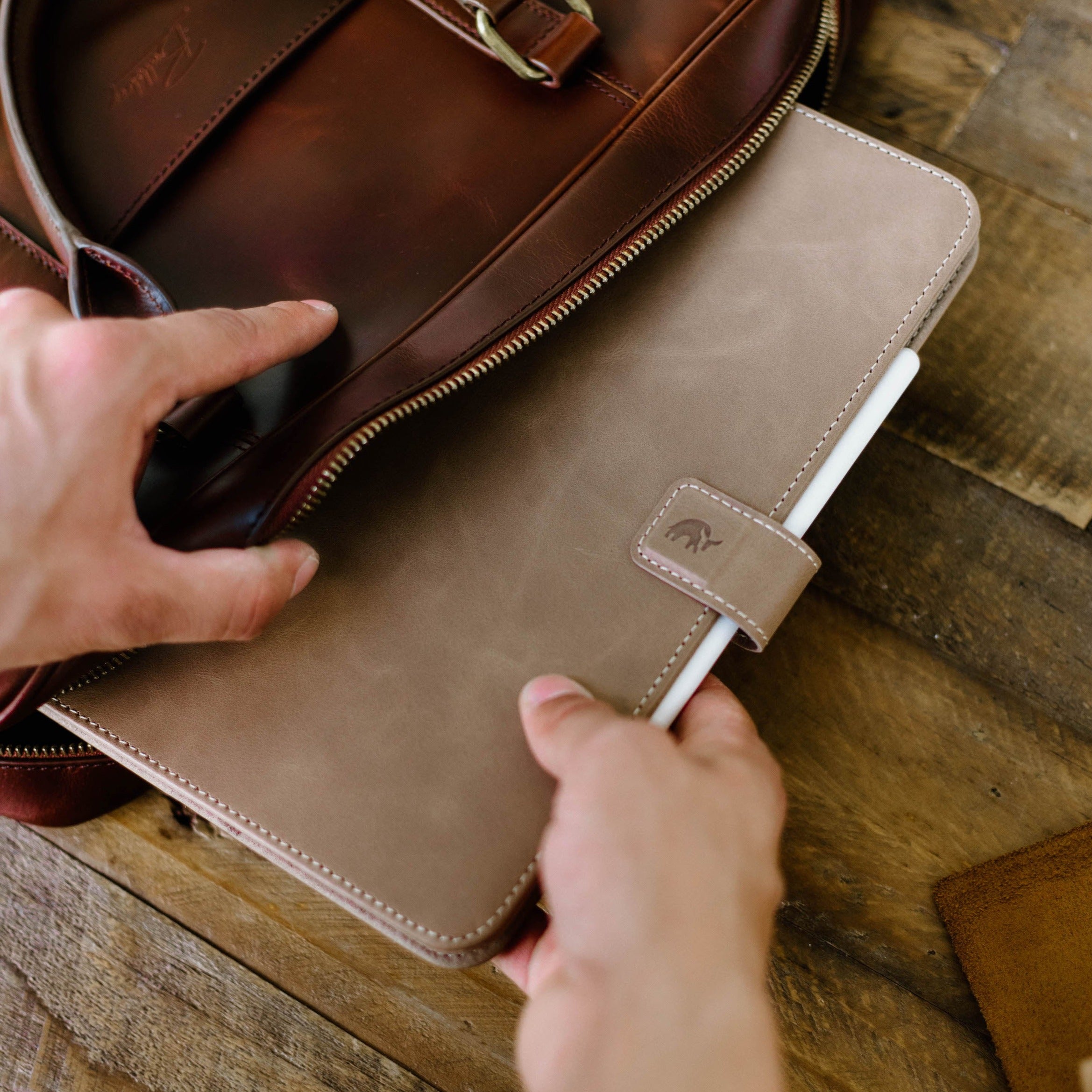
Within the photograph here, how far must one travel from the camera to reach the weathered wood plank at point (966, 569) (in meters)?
0.87

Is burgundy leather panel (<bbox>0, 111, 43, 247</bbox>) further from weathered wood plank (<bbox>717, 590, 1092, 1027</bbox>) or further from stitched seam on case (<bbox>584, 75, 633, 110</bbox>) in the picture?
weathered wood plank (<bbox>717, 590, 1092, 1027</bbox>)

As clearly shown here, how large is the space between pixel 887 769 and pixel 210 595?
73 cm

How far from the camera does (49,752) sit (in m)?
0.75

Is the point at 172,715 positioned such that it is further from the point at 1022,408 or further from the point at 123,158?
the point at 1022,408

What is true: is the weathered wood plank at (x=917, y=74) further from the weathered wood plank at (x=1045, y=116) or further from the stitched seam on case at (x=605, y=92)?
the stitched seam on case at (x=605, y=92)

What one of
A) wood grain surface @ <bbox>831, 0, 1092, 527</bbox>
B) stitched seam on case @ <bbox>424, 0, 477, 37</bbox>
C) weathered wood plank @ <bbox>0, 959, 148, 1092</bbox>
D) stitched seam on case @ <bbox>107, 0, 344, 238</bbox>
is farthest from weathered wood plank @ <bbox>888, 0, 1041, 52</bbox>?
weathered wood plank @ <bbox>0, 959, 148, 1092</bbox>

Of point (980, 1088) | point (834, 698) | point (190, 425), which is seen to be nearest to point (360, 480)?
point (190, 425)

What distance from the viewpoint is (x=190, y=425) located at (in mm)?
628

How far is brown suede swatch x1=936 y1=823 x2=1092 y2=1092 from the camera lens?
77 cm

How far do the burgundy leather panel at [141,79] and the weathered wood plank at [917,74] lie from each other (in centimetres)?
64

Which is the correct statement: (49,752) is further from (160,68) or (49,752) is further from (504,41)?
(504,41)

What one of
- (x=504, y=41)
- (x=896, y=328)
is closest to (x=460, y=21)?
(x=504, y=41)

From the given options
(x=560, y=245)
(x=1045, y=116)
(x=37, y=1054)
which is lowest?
(x=37, y=1054)

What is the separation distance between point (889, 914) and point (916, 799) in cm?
13
